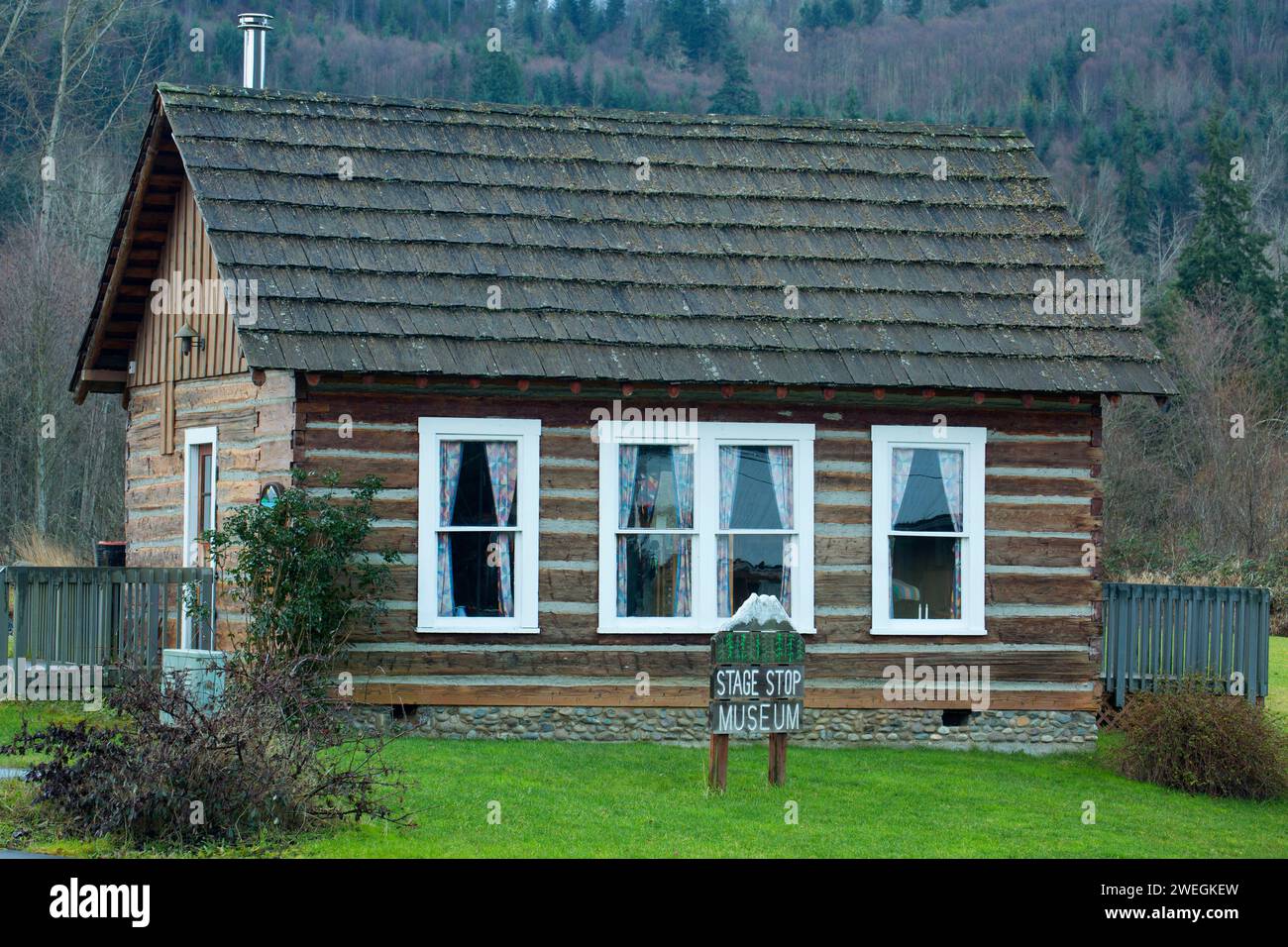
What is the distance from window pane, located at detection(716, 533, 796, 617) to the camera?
16359 millimetres

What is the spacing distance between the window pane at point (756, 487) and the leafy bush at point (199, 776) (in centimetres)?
574

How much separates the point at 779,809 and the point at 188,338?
8.60 meters

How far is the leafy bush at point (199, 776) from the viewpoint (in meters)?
10.5

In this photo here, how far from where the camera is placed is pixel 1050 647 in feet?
55.9

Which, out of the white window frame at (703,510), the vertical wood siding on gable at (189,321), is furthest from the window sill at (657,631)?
the vertical wood siding on gable at (189,321)

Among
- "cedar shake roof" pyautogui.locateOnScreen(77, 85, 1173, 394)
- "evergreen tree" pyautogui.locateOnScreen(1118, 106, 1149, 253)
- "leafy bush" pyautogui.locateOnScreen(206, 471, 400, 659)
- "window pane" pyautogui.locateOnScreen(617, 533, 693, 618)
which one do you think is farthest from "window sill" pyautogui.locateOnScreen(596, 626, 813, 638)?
"evergreen tree" pyautogui.locateOnScreen(1118, 106, 1149, 253)

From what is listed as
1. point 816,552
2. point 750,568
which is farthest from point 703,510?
point 816,552

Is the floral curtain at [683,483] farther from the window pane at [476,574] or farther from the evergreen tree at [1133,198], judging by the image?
the evergreen tree at [1133,198]

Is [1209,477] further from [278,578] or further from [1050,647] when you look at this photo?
[278,578]

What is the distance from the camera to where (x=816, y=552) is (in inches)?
650

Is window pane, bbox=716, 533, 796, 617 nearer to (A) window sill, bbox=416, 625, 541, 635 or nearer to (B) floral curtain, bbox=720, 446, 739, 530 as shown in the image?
(B) floral curtain, bbox=720, 446, 739, 530

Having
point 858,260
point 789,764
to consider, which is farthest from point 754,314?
point 789,764

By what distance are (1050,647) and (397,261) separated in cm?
741

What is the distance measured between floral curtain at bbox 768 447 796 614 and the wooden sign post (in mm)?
3234
